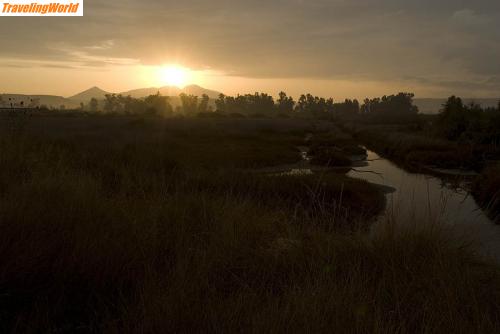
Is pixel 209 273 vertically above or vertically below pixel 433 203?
above

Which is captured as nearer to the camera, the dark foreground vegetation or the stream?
the dark foreground vegetation

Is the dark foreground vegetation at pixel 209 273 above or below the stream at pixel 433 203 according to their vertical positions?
above

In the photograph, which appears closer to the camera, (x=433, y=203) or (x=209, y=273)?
(x=209, y=273)

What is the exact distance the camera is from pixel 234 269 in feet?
15.6

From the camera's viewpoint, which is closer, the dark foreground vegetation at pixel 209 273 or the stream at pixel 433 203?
the dark foreground vegetation at pixel 209 273

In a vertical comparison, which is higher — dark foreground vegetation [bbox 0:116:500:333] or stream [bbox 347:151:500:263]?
dark foreground vegetation [bbox 0:116:500:333]

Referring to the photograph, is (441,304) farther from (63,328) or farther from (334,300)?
(63,328)

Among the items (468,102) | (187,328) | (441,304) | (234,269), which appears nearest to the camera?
(187,328)

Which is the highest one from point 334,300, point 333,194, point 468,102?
point 468,102

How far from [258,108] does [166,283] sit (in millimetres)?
190801

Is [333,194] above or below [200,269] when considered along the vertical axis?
below

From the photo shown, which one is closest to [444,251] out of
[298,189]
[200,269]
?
[200,269]

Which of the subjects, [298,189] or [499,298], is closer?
[499,298]

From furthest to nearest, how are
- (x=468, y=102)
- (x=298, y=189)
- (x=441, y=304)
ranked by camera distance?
1. (x=468, y=102)
2. (x=298, y=189)
3. (x=441, y=304)
